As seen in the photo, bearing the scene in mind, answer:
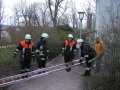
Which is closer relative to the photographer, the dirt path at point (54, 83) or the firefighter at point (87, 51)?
the dirt path at point (54, 83)

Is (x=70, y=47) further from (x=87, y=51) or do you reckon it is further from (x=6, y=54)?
(x=6, y=54)

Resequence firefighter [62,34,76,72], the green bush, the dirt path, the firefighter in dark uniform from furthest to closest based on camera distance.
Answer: firefighter [62,34,76,72], the green bush, the firefighter in dark uniform, the dirt path

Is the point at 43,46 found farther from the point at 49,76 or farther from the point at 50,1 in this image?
the point at 50,1

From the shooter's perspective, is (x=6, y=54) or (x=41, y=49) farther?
(x=6, y=54)

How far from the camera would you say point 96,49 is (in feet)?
30.5

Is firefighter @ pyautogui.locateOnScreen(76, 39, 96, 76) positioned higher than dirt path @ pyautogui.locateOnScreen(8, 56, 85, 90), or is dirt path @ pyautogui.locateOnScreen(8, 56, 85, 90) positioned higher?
firefighter @ pyautogui.locateOnScreen(76, 39, 96, 76)

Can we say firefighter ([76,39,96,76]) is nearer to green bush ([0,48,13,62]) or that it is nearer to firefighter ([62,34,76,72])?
firefighter ([62,34,76,72])

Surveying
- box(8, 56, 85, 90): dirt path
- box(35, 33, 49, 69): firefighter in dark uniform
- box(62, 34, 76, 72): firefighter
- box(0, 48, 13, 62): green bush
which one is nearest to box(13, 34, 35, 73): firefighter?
box(35, 33, 49, 69): firefighter in dark uniform

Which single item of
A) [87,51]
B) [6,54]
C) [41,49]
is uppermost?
[41,49]

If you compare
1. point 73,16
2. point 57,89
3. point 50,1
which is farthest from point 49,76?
point 73,16

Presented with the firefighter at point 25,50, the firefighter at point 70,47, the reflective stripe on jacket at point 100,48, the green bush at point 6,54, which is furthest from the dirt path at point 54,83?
the green bush at point 6,54

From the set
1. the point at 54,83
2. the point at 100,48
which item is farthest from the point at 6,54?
the point at 100,48

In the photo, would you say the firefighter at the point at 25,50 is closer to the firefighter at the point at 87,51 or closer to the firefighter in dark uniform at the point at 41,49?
the firefighter in dark uniform at the point at 41,49

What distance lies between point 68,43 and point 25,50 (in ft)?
8.81
